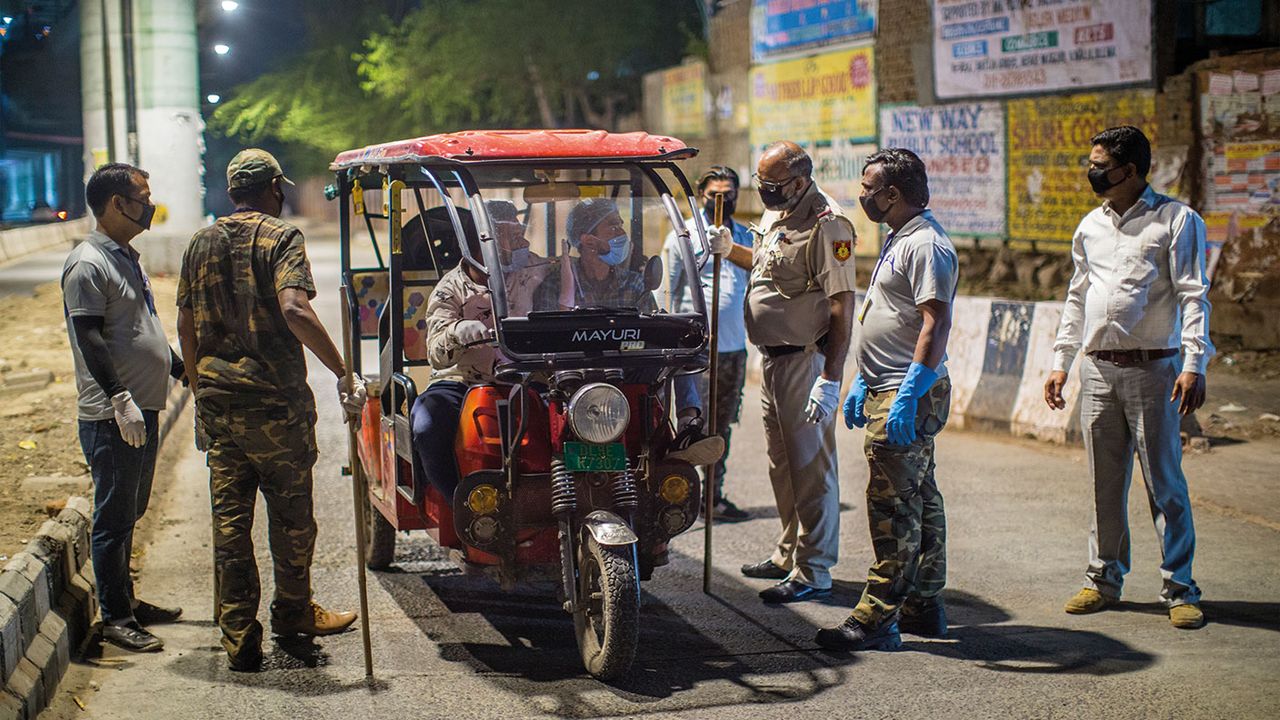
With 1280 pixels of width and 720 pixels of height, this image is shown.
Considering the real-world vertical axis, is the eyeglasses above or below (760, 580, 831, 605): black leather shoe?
above

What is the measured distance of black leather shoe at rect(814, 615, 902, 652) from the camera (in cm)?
566

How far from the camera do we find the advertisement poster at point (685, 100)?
77.2 feet

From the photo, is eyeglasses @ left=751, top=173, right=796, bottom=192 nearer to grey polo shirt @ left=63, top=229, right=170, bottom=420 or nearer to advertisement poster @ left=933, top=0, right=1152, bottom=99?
grey polo shirt @ left=63, top=229, right=170, bottom=420

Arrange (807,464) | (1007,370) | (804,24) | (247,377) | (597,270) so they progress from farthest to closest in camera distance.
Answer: (804,24)
(1007,370)
(807,464)
(597,270)
(247,377)

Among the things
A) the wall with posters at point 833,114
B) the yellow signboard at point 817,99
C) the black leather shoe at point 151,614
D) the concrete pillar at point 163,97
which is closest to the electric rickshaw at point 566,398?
the black leather shoe at point 151,614

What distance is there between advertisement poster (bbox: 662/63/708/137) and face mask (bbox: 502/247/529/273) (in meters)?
17.9

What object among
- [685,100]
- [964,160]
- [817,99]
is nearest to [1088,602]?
[964,160]

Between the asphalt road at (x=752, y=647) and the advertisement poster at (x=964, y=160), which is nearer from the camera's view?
the asphalt road at (x=752, y=647)

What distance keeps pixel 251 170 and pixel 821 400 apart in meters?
2.65

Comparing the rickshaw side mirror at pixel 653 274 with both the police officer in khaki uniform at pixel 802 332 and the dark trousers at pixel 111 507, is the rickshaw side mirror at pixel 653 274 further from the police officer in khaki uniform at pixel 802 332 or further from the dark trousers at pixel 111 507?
the dark trousers at pixel 111 507

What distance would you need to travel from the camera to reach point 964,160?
49.9ft

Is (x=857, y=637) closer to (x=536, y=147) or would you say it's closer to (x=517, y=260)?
(x=517, y=260)

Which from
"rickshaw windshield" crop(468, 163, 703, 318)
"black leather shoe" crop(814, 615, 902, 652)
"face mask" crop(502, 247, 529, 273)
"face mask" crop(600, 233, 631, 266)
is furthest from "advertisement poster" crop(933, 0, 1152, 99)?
"face mask" crop(502, 247, 529, 273)

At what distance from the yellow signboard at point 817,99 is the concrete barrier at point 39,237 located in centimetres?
A: 1135
